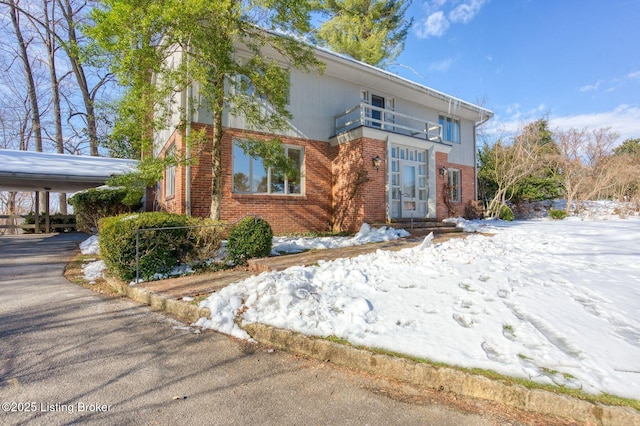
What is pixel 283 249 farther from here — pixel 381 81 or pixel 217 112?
pixel 381 81

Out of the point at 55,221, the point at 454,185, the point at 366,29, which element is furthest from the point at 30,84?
the point at 454,185

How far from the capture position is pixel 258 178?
10.3m

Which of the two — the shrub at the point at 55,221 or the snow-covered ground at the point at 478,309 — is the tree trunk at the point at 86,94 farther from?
the snow-covered ground at the point at 478,309

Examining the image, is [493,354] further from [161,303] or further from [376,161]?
[376,161]

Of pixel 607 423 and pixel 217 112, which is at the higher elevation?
pixel 217 112

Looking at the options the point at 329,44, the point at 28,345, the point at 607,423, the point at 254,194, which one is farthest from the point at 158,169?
the point at 329,44

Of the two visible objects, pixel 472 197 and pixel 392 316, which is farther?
pixel 472 197

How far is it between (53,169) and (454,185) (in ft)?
59.4

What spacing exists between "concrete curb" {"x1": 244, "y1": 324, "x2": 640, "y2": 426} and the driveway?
12 centimetres

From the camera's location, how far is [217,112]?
299 inches

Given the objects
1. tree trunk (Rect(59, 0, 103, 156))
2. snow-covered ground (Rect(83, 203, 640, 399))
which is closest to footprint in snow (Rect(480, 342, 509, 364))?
snow-covered ground (Rect(83, 203, 640, 399))

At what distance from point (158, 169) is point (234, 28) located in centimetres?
363

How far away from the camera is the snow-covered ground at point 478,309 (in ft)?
9.11

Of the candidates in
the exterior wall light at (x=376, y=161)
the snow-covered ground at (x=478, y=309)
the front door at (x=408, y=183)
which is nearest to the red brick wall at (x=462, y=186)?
the front door at (x=408, y=183)
